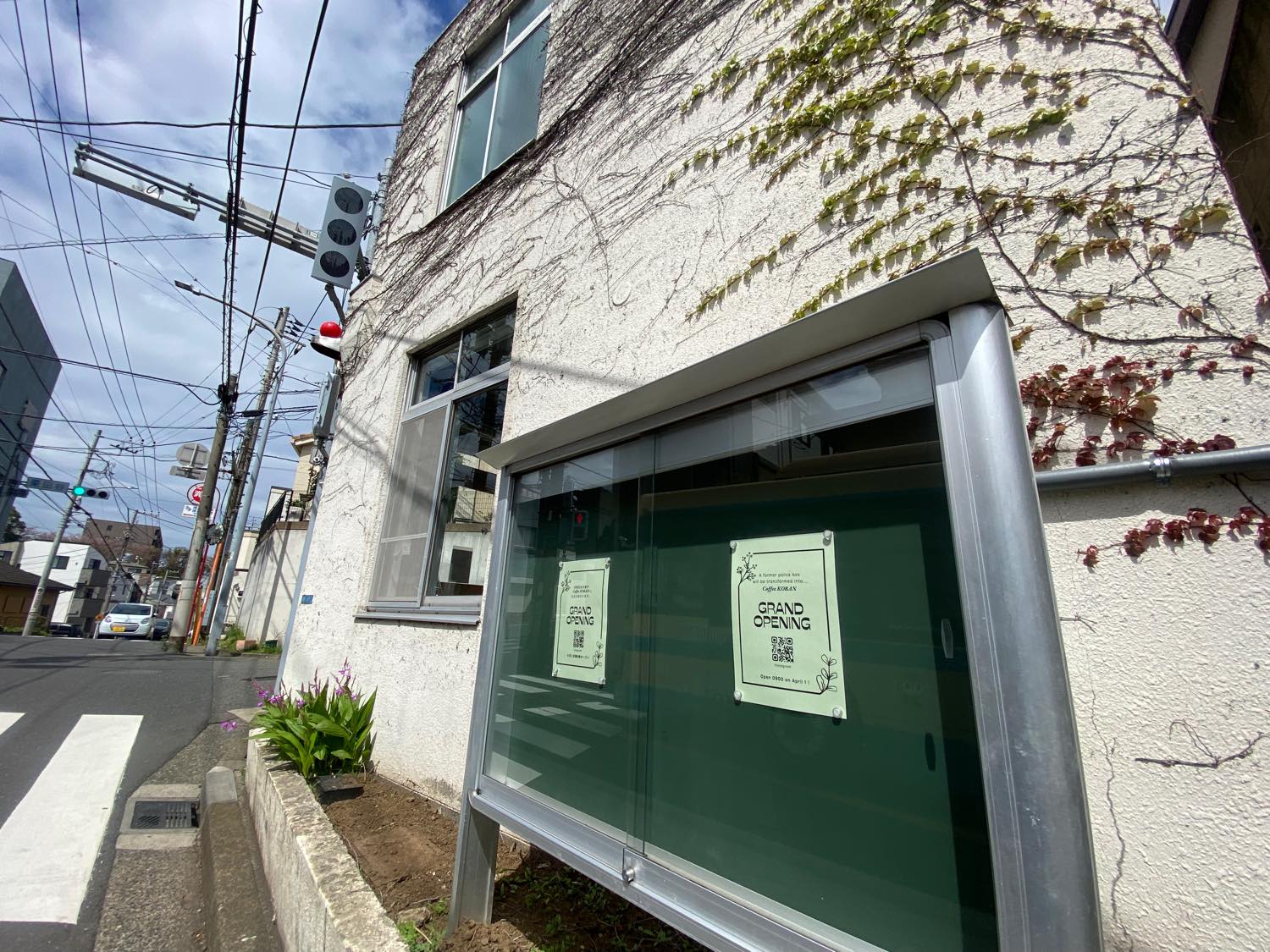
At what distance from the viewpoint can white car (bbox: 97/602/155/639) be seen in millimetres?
26297

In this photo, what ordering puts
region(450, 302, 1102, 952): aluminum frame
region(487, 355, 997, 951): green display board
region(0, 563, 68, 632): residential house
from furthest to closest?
1. region(0, 563, 68, 632): residential house
2. region(487, 355, 997, 951): green display board
3. region(450, 302, 1102, 952): aluminum frame

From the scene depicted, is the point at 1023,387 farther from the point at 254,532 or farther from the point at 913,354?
the point at 254,532

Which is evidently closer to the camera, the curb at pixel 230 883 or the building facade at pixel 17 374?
the curb at pixel 230 883

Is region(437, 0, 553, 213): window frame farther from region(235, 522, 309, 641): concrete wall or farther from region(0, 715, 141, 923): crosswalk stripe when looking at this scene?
region(235, 522, 309, 641): concrete wall

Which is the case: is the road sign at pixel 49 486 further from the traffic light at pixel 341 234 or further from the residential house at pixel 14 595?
the traffic light at pixel 341 234

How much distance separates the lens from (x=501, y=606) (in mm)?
2539

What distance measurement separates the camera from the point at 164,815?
4395 millimetres

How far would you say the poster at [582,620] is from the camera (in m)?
2.20

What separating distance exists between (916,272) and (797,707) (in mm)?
1106

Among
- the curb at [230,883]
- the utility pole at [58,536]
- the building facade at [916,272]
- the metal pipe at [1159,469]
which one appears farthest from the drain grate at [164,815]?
the utility pole at [58,536]

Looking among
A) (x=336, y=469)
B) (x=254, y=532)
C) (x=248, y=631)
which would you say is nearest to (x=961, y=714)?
(x=336, y=469)

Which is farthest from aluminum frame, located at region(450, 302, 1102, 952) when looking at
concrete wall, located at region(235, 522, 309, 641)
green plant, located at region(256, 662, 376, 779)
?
concrete wall, located at region(235, 522, 309, 641)

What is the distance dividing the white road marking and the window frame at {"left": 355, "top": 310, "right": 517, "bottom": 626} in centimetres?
478

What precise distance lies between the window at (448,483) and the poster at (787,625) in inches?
114
